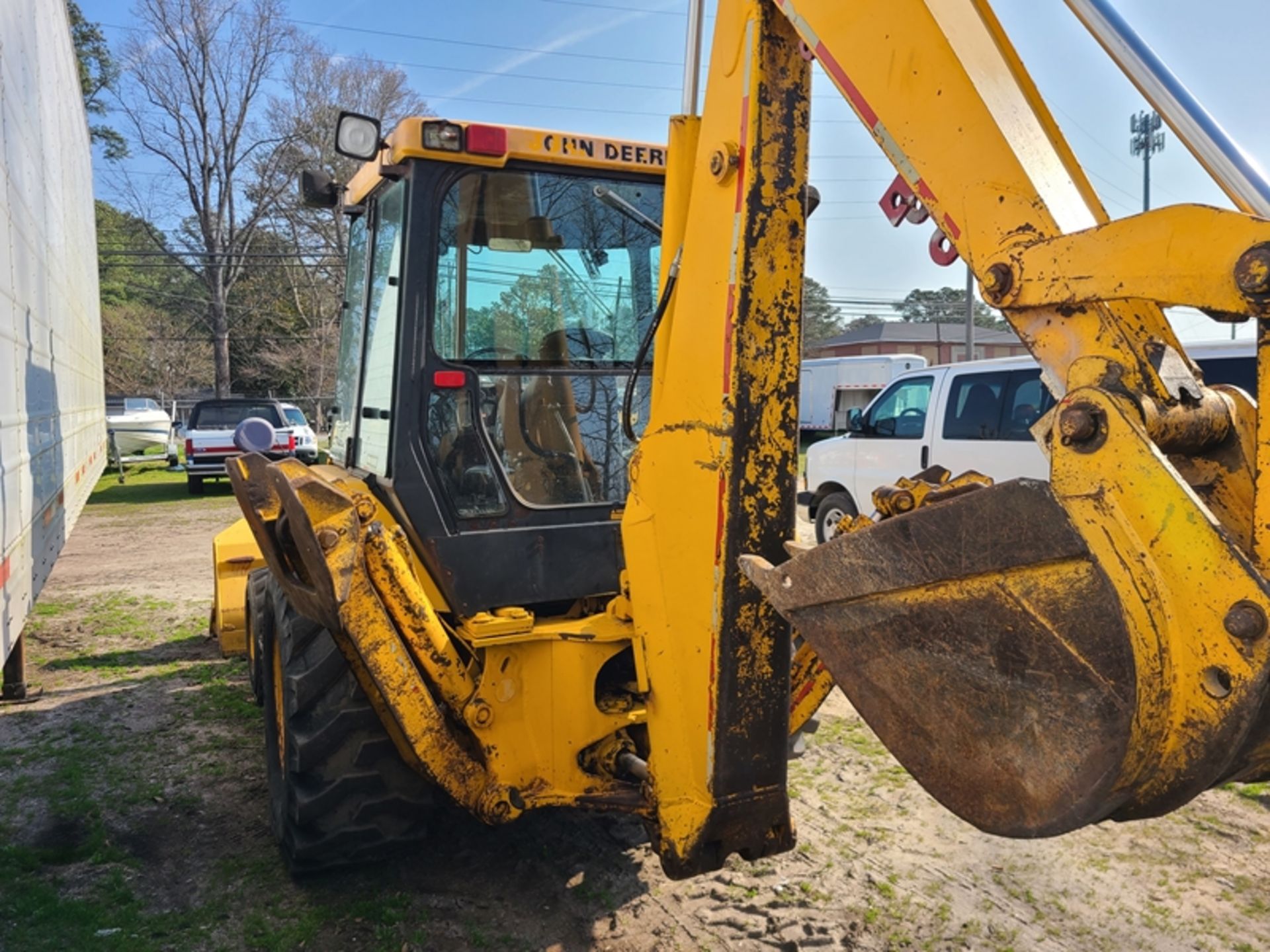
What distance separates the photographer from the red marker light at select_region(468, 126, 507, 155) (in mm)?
3111

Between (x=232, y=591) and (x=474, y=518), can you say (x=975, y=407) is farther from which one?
(x=474, y=518)

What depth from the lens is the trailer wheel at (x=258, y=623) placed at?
12.0 ft

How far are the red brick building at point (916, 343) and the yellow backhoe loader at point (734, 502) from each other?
49.8 metres

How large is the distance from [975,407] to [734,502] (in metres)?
7.01

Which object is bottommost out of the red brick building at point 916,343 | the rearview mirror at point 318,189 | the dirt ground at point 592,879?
the dirt ground at point 592,879

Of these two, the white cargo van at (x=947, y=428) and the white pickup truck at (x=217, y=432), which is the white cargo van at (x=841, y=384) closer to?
the white pickup truck at (x=217, y=432)

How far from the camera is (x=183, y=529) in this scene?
12.7 metres

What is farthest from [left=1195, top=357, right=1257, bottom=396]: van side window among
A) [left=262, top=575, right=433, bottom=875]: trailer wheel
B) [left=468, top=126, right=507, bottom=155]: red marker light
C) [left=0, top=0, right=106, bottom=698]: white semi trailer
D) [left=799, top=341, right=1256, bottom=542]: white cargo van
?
[left=0, top=0, right=106, bottom=698]: white semi trailer

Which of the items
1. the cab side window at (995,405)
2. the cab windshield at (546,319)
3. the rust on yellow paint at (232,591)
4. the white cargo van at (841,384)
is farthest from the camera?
the white cargo van at (841,384)

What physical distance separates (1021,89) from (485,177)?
191 cm

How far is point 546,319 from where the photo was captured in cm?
339

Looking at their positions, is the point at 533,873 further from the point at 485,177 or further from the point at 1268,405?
the point at 1268,405

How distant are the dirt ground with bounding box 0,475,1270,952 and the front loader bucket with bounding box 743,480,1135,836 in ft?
5.15

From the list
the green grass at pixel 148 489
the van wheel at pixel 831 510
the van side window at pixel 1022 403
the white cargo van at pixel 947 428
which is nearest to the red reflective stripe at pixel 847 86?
the white cargo van at pixel 947 428
